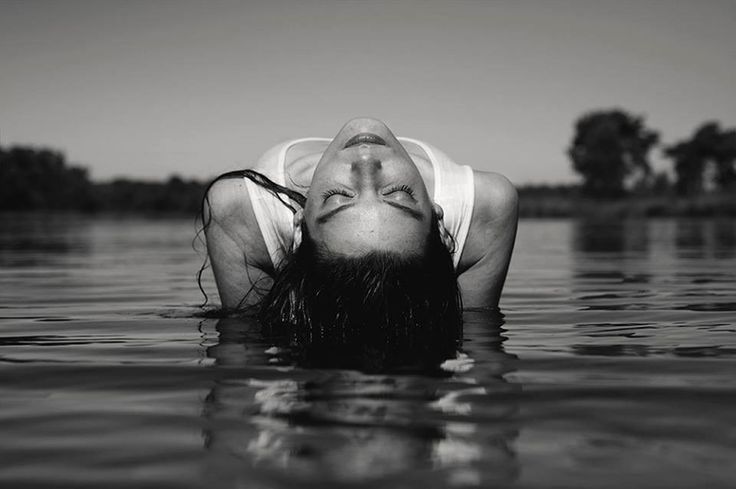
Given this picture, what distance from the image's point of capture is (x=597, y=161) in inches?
3295

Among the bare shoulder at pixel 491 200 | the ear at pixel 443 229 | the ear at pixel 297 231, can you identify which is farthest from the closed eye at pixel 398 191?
the bare shoulder at pixel 491 200

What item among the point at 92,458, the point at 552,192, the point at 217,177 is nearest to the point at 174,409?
the point at 92,458

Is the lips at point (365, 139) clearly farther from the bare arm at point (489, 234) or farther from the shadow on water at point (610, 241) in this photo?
the shadow on water at point (610, 241)

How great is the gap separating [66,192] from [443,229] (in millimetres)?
73556

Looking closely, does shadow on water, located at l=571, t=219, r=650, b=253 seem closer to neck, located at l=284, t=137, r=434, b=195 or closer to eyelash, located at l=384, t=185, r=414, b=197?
neck, located at l=284, t=137, r=434, b=195

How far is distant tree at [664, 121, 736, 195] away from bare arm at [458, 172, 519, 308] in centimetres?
8170

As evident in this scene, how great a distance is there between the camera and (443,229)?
412 centimetres

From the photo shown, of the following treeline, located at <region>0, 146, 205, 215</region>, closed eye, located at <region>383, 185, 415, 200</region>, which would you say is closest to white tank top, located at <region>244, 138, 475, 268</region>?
closed eye, located at <region>383, 185, 415, 200</region>

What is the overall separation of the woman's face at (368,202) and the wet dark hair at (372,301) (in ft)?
0.22

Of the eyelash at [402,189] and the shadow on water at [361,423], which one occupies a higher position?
the eyelash at [402,189]

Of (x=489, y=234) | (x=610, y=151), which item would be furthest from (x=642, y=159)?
(x=489, y=234)

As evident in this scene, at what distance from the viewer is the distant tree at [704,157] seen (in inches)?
3182

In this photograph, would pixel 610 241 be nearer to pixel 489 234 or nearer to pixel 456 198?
pixel 489 234

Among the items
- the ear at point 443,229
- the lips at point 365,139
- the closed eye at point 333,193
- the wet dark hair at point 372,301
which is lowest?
the wet dark hair at point 372,301
